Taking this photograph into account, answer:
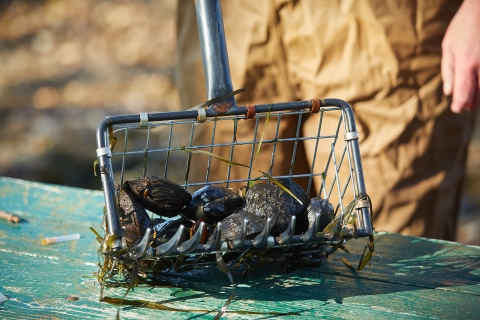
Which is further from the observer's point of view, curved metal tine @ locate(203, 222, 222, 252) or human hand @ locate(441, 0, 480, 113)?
human hand @ locate(441, 0, 480, 113)

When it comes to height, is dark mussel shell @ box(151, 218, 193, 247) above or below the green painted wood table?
above

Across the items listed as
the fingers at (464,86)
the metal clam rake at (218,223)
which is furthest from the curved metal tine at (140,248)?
the fingers at (464,86)

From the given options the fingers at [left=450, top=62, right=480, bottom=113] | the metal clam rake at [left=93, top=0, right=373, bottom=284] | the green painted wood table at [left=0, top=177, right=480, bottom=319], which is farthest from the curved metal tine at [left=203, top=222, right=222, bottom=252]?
the fingers at [left=450, top=62, right=480, bottom=113]

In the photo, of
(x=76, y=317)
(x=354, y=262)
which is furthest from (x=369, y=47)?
(x=76, y=317)

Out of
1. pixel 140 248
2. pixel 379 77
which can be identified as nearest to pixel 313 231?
pixel 140 248

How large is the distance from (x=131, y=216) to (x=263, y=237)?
21 cm

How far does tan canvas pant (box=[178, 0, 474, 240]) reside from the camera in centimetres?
149

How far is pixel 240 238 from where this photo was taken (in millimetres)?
835

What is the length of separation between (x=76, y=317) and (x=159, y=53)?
4.96 meters

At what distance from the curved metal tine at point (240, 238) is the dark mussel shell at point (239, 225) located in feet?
0.10

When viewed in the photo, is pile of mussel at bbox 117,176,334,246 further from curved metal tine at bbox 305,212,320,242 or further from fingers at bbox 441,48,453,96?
fingers at bbox 441,48,453,96

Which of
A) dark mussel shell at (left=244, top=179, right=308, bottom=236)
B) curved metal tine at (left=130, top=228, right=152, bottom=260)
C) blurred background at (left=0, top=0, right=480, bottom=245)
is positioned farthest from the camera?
blurred background at (left=0, top=0, right=480, bottom=245)

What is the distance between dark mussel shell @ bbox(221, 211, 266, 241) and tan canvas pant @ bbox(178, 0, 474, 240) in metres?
0.74

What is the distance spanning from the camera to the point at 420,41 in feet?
4.93
